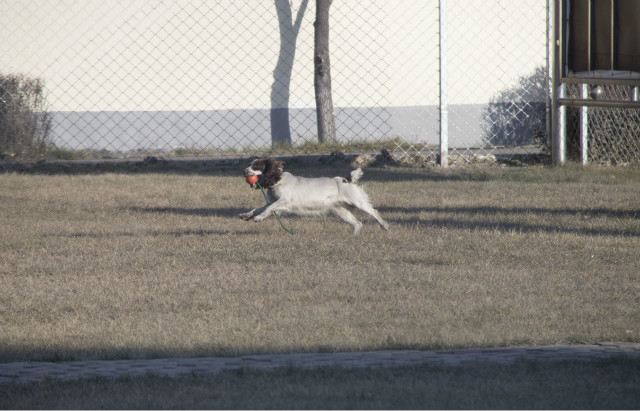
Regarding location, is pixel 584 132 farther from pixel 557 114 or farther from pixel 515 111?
pixel 515 111

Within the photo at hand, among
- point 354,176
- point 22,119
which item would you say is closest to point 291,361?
point 354,176

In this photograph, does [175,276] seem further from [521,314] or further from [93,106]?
[93,106]

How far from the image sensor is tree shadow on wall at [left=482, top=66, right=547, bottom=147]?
1738 cm

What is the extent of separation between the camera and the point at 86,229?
28.0 feet

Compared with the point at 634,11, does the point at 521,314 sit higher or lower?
lower

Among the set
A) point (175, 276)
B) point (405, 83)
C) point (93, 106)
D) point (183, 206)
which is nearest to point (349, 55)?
point (405, 83)

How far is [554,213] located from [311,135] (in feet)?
27.9

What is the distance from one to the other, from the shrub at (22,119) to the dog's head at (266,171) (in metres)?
7.84

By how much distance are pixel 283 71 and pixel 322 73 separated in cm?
124

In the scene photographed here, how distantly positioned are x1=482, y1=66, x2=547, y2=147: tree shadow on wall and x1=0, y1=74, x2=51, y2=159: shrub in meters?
8.77

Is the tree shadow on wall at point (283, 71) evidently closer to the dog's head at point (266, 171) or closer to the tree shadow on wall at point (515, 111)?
the tree shadow on wall at point (515, 111)

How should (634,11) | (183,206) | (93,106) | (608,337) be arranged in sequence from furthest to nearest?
(93,106) < (183,206) < (634,11) < (608,337)

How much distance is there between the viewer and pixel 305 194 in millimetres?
7875

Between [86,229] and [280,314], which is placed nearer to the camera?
[280,314]
